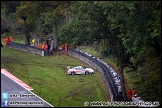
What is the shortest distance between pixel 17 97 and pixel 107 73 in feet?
39.1

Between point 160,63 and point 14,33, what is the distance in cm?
3518

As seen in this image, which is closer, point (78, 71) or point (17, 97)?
point (17, 97)

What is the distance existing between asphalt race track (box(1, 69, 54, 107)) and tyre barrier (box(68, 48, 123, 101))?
591 centimetres

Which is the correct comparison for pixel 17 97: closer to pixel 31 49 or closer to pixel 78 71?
pixel 78 71

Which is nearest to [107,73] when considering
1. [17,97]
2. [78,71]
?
[78,71]

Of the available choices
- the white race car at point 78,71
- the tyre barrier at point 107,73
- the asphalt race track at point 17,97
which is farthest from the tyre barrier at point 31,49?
the asphalt race track at point 17,97

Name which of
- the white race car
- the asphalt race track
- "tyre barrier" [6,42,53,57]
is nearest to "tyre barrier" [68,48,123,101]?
the white race car

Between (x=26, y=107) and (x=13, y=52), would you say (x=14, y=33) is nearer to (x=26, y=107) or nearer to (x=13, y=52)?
(x=13, y=52)

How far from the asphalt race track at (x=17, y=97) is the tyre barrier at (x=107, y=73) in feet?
19.4

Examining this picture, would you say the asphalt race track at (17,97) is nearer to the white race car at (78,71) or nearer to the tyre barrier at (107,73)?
the tyre barrier at (107,73)

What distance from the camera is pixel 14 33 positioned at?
5497cm

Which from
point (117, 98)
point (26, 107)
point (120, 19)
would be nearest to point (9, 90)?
point (26, 107)

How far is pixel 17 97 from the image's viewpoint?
23359mm

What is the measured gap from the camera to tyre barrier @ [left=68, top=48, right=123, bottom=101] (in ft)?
85.6
